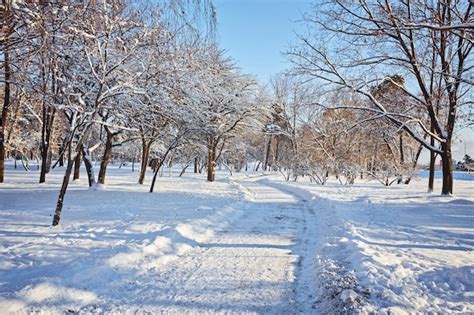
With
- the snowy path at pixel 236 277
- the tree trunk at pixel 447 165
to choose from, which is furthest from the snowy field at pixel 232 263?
the tree trunk at pixel 447 165

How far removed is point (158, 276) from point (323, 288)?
2382 mm

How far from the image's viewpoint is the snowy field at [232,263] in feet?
12.7

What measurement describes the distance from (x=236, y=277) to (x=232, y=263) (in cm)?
65

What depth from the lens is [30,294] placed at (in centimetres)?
388

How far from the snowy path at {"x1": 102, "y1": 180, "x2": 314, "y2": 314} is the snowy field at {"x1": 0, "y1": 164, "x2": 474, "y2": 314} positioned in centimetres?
2

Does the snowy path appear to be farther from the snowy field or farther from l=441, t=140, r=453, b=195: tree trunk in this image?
l=441, t=140, r=453, b=195: tree trunk

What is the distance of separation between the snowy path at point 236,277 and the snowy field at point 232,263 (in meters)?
0.02

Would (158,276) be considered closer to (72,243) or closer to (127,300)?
(127,300)

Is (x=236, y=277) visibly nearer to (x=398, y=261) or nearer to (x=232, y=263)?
(x=232, y=263)

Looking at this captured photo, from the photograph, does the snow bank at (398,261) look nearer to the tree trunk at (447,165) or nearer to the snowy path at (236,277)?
the snowy path at (236,277)

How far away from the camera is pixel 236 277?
15.6 ft

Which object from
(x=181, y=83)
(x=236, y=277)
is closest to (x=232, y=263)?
(x=236, y=277)

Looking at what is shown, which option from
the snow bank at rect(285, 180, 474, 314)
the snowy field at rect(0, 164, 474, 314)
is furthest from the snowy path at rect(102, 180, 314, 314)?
the snow bank at rect(285, 180, 474, 314)

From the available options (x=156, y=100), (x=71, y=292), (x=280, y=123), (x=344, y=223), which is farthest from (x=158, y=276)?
(x=280, y=123)
